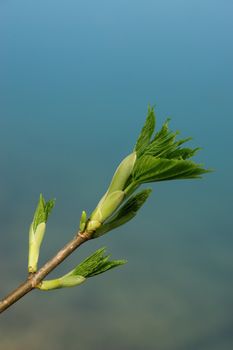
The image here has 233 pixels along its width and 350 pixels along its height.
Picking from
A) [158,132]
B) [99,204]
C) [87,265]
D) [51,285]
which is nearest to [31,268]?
[51,285]

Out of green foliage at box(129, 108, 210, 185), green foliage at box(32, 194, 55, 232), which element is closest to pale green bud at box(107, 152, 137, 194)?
green foliage at box(129, 108, 210, 185)

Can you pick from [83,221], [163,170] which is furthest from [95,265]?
[163,170]

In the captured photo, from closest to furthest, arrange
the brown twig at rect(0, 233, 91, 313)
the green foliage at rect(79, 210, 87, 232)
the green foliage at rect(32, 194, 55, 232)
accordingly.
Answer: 1. the brown twig at rect(0, 233, 91, 313)
2. the green foliage at rect(79, 210, 87, 232)
3. the green foliage at rect(32, 194, 55, 232)

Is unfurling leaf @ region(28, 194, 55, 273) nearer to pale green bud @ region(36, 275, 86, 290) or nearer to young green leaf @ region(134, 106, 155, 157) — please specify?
pale green bud @ region(36, 275, 86, 290)

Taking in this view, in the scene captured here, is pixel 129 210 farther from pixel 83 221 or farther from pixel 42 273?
pixel 42 273

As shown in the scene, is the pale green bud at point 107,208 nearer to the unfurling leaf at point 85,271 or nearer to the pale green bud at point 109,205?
the pale green bud at point 109,205

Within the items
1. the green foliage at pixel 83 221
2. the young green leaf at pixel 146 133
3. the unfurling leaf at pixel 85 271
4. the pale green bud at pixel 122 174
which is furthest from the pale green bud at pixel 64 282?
the young green leaf at pixel 146 133
